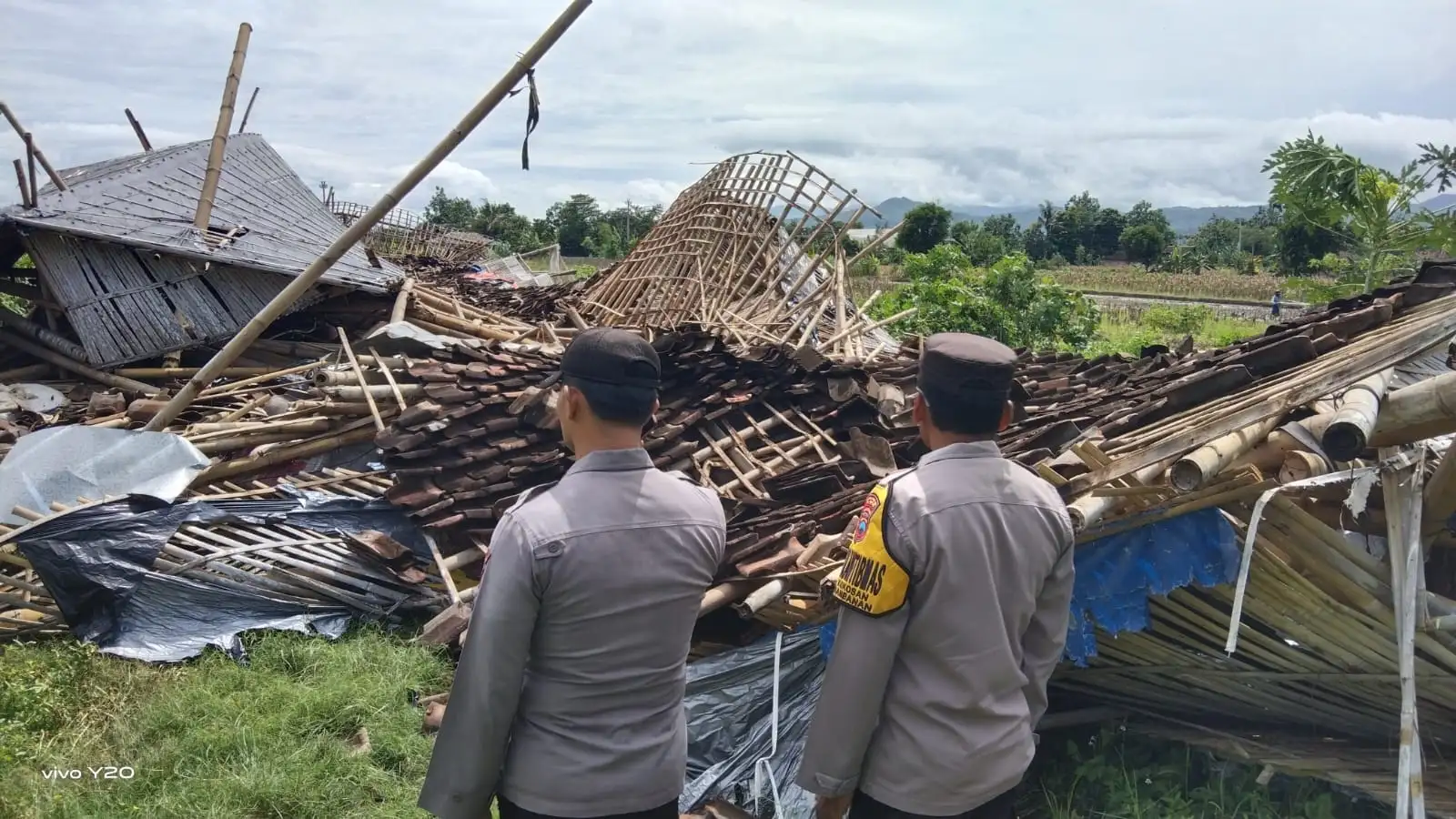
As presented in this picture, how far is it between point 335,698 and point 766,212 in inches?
306

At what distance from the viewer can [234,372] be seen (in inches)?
336

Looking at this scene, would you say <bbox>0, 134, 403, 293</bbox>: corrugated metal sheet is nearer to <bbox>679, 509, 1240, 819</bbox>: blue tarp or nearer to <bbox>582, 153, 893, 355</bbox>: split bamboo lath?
<bbox>582, 153, 893, 355</bbox>: split bamboo lath

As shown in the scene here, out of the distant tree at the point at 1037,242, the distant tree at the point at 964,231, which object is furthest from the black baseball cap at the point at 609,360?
the distant tree at the point at 1037,242

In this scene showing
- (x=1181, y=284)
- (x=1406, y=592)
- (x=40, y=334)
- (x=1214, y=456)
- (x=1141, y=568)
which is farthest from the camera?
(x=1181, y=284)

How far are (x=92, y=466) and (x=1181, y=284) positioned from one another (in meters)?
38.5

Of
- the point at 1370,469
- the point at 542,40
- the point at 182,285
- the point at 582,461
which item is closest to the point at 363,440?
the point at 542,40

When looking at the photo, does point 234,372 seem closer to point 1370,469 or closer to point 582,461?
point 582,461

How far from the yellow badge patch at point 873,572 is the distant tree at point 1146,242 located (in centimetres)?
5205

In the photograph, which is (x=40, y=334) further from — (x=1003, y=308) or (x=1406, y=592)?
(x=1003, y=308)

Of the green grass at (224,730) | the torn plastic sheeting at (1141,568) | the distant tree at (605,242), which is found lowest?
the distant tree at (605,242)

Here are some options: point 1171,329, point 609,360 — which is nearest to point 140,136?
point 609,360

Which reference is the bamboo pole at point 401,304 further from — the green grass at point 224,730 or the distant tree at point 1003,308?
the distant tree at point 1003,308

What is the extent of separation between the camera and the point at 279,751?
13.3 feet

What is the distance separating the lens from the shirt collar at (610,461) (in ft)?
6.53
